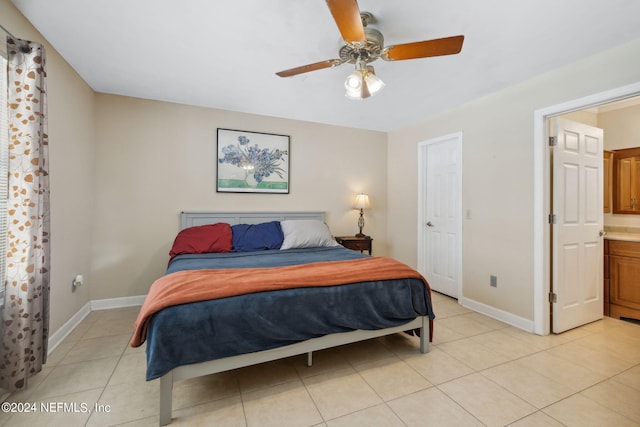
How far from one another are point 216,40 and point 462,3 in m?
1.71

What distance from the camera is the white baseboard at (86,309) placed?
233cm

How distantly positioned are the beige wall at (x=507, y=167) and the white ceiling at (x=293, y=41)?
0.15 metres

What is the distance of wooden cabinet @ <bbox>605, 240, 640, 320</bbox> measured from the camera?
9.32 feet

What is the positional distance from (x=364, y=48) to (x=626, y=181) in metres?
3.75

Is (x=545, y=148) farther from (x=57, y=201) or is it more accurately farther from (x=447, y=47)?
(x=57, y=201)

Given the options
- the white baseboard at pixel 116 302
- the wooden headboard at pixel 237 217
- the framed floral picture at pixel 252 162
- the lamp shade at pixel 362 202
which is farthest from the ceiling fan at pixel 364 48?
the white baseboard at pixel 116 302

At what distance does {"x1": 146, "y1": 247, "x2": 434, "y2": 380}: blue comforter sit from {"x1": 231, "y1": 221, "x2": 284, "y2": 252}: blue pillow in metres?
0.80

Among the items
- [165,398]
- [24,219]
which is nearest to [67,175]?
[24,219]

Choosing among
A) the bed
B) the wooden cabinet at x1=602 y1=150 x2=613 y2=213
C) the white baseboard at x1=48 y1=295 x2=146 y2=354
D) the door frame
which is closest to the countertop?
the wooden cabinet at x1=602 y1=150 x2=613 y2=213

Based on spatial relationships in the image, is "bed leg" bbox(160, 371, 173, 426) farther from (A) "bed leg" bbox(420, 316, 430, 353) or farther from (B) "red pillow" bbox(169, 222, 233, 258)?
(A) "bed leg" bbox(420, 316, 430, 353)

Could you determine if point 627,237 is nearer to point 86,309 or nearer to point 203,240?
point 203,240

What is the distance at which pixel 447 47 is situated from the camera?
162 centimetres

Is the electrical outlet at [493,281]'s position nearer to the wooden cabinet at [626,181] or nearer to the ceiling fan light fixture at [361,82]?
the wooden cabinet at [626,181]

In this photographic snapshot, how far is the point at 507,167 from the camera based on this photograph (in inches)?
113
